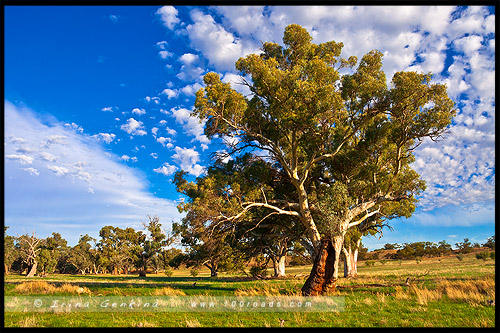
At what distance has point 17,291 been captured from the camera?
1764 cm

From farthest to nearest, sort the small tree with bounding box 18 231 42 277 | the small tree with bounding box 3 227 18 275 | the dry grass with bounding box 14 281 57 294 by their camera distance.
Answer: the small tree with bounding box 3 227 18 275
the small tree with bounding box 18 231 42 277
the dry grass with bounding box 14 281 57 294

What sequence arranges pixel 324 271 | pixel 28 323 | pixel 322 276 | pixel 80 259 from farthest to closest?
pixel 80 259
pixel 324 271
pixel 322 276
pixel 28 323

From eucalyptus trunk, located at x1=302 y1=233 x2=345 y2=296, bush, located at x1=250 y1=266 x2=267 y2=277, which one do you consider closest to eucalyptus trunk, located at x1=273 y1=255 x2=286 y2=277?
bush, located at x1=250 y1=266 x2=267 y2=277

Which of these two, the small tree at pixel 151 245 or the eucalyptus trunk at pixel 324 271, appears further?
the small tree at pixel 151 245

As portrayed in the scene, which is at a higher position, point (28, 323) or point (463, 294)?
point (28, 323)

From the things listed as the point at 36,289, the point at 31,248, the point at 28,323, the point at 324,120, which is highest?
the point at 324,120

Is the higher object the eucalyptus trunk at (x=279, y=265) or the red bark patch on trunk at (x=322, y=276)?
the red bark patch on trunk at (x=322, y=276)

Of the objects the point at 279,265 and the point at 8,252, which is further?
the point at 8,252

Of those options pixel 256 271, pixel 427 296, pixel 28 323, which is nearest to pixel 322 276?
pixel 427 296

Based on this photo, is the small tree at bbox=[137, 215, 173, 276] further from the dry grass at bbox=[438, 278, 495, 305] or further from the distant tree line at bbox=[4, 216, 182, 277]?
the dry grass at bbox=[438, 278, 495, 305]

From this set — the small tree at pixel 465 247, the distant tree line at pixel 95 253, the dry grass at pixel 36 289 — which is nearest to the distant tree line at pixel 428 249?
the small tree at pixel 465 247

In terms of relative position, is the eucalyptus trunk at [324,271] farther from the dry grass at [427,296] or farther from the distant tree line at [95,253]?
the distant tree line at [95,253]

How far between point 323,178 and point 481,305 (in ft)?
48.5

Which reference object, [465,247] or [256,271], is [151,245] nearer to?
[256,271]
